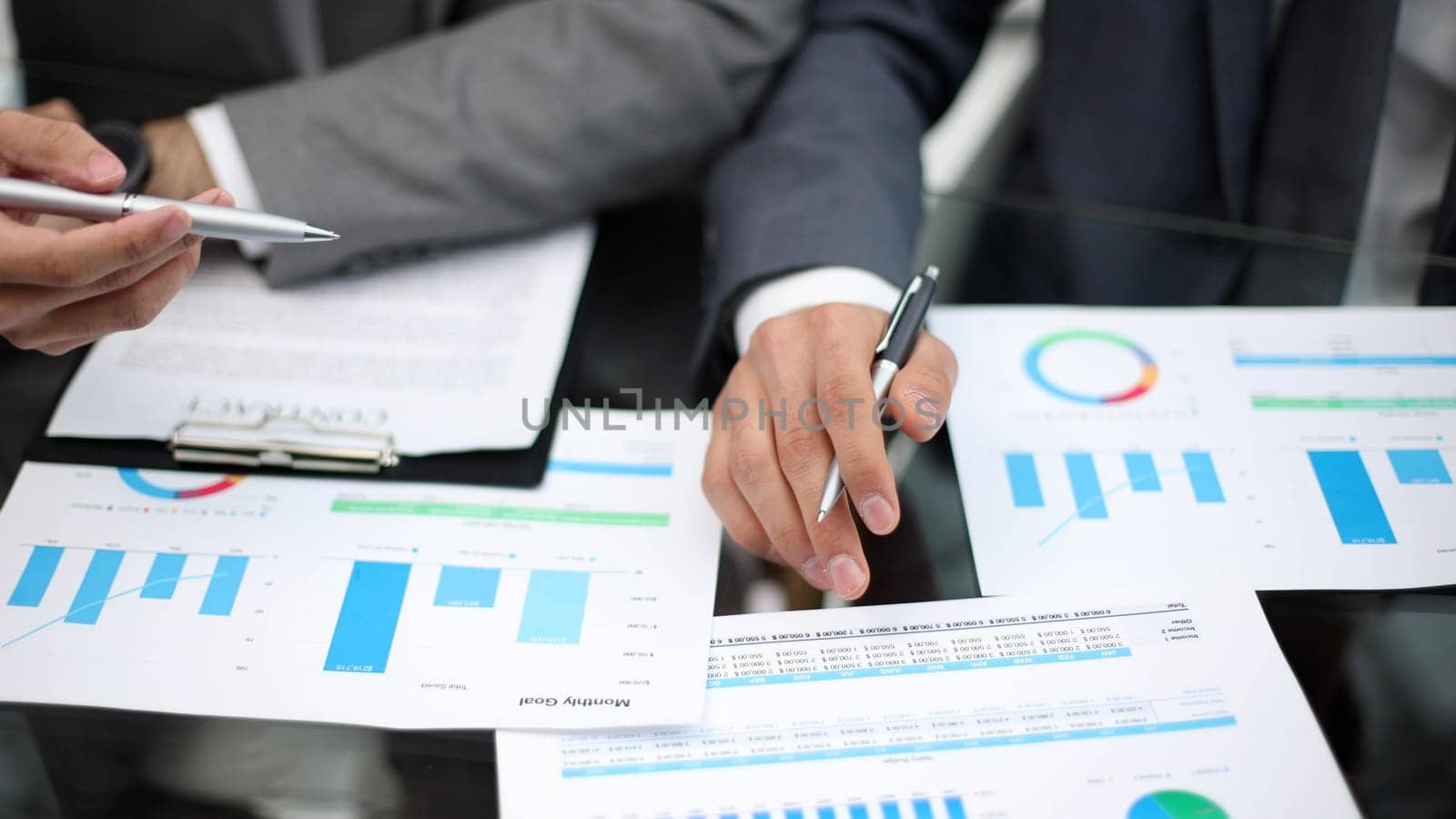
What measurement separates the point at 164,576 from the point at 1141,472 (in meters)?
0.52

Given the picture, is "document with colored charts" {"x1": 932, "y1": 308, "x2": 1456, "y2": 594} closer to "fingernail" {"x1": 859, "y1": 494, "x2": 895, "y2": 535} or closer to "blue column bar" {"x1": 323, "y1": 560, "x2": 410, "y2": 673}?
"fingernail" {"x1": 859, "y1": 494, "x2": 895, "y2": 535}

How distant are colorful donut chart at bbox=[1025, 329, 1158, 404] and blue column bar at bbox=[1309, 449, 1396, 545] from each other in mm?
97

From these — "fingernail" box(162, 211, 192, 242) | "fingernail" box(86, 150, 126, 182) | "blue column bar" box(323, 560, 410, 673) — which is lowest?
"blue column bar" box(323, 560, 410, 673)

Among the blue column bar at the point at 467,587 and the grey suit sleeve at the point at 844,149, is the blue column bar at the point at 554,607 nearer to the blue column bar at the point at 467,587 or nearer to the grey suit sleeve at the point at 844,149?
the blue column bar at the point at 467,587

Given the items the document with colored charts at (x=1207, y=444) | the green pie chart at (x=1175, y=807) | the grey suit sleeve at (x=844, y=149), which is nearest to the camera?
the green pie chart at (x=1175, y=807)

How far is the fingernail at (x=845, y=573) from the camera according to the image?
491 millimetres

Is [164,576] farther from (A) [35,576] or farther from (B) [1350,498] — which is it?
(B) [1350,498]

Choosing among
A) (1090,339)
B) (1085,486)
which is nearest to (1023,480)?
(1085,486)

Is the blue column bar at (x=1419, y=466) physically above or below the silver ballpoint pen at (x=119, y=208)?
below

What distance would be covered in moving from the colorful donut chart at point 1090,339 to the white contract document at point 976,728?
0.45 feet

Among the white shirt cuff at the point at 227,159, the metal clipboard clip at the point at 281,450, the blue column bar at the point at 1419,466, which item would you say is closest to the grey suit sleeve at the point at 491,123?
the white shirt cuff at the point at 227,159

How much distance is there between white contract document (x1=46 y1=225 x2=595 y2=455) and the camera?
1.96ft

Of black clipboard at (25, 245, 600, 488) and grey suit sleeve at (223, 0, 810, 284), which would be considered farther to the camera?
grey suit sleeve at (223, 0, 810, 284)

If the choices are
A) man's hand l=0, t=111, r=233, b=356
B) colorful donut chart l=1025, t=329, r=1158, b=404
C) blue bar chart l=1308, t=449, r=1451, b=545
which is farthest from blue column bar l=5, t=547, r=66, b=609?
blue bar chart l=1308, t=449, r=1451, b=545
